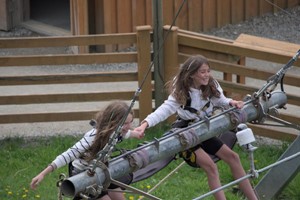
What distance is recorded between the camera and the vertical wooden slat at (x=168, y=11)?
12.8 metres

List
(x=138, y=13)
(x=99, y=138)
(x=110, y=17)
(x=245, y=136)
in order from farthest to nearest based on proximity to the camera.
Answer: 1. (x=138, y=13)
2. (x=110, y=17)
3. (x=99, y=138)
4. (x=245, y=136)

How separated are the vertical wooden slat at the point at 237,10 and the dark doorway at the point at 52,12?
2.41 metres

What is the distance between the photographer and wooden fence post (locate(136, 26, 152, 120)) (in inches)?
367

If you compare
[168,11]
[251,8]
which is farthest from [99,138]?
[251,8]

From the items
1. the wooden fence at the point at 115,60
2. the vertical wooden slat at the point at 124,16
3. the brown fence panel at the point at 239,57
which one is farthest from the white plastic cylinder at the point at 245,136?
the vertical wooden slat at the point at 124,16

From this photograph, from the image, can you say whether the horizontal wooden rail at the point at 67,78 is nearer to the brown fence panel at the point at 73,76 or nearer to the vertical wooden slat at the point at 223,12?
the brown fence panel at the point at 73,76

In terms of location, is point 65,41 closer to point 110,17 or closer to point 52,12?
point 110,17

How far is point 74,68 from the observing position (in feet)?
39.6

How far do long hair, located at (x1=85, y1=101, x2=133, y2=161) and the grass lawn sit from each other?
182cm

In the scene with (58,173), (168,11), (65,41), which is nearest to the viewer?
(58,173)

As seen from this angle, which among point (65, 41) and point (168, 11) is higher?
point (65, 41)


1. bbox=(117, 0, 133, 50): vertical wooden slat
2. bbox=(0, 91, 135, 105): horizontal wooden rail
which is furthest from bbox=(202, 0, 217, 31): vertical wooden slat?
bbox=(0, 91, 135, 105): horizontal wooden rail

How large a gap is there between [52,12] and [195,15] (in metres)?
2.56

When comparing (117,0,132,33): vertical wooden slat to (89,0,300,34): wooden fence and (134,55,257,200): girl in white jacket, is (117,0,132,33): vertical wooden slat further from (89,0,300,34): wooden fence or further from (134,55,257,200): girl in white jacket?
(134,55,257,200): girl in white jacket
